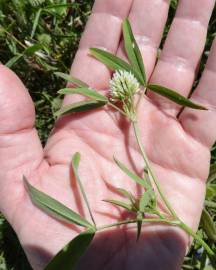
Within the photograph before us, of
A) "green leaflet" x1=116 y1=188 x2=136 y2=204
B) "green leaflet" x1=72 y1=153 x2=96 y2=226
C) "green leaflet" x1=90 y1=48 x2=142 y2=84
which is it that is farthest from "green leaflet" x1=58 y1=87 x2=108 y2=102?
"green leaflet" x1=116 y1=188 x2=136 y2=204

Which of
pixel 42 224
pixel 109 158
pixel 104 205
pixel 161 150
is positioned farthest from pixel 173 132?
pixel 42 224

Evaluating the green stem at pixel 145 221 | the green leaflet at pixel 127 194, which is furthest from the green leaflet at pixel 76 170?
the green leaflet at pixel 127 194

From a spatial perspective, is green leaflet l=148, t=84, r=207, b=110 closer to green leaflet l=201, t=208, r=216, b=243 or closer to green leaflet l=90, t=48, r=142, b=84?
green leaflet l=90, t=48, r=142, b=84

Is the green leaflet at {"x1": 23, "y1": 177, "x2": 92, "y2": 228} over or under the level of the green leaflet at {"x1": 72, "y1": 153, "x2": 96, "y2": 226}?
under

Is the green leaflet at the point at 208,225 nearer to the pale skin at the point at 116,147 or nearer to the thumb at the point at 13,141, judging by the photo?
the pale skin at the point at 116,147

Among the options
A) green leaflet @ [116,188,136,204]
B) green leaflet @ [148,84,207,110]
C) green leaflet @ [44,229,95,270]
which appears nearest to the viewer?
green leaflet @ [44,229,95,270]

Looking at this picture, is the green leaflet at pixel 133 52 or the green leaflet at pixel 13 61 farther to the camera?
the green leaflet at pixel 13 61
